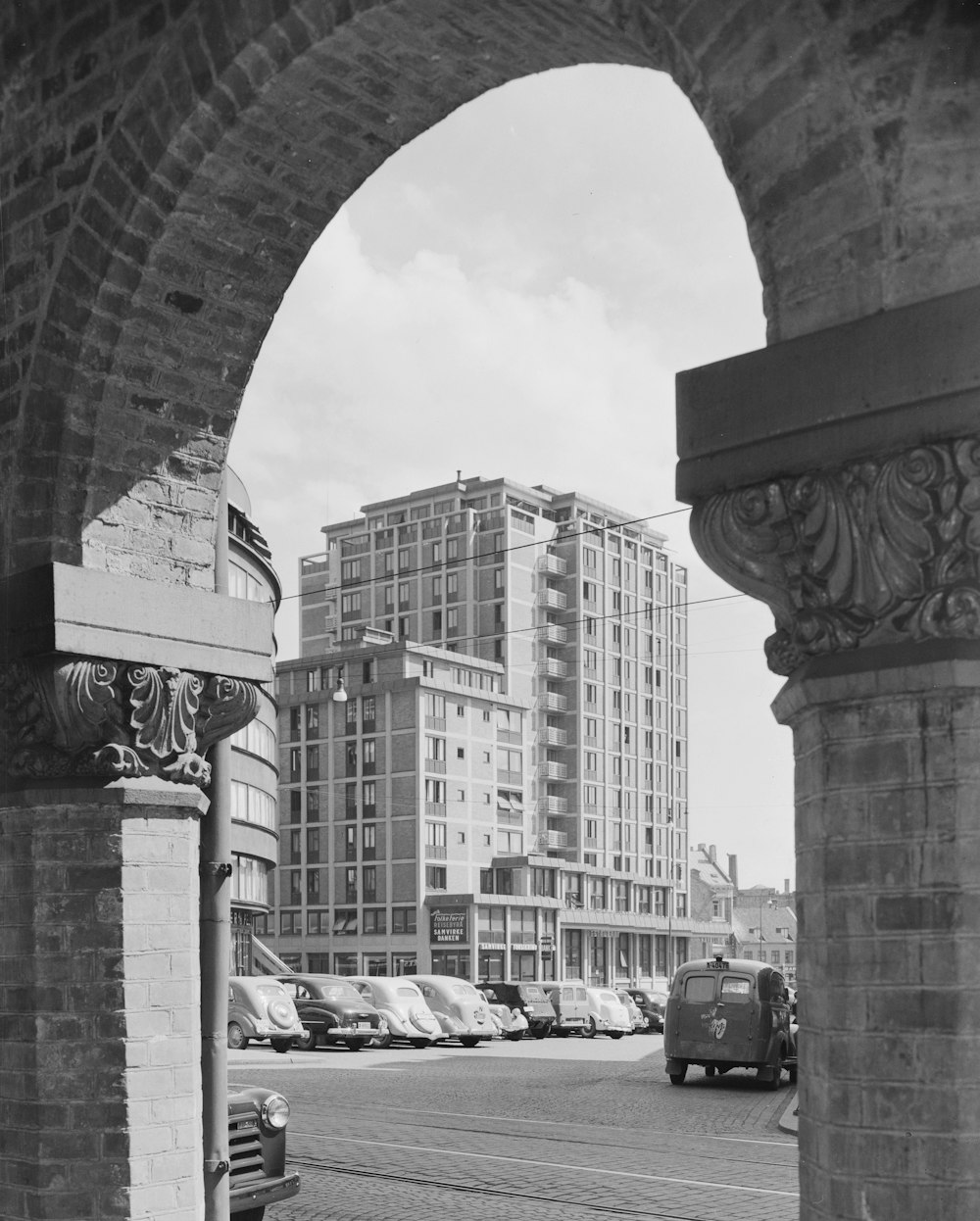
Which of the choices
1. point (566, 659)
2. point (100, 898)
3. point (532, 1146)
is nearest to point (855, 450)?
point (100, 898)

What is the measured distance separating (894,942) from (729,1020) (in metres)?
19.4

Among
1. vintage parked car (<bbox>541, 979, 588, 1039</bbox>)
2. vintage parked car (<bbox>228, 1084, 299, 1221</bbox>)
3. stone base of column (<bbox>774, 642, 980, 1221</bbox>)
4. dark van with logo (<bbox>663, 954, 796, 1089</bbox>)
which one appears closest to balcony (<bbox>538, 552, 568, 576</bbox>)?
vintage parked car (<bbox>541, 979, 588, 1039</bbox>)

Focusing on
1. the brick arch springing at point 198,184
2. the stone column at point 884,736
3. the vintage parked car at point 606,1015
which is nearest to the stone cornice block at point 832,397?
the stone column at point 884,736

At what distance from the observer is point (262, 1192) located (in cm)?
856

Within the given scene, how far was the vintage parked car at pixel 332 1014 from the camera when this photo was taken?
32.2 metres

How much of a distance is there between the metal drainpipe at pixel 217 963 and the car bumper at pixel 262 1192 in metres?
1.64

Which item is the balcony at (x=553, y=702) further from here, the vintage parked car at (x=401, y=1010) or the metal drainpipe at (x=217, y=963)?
the metal drainpipe at (x=217, y=963)

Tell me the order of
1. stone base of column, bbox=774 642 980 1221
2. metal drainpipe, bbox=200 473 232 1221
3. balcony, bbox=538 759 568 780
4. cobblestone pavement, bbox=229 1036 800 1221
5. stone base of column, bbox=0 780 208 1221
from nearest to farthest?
1. stone base of column, bbox=774 642 980 1221
2. stone base of column, bbox=0 780 208 1221
3. metal drainpipe, bbox=200 473 232 1221
4. cobblestone pavement, bbox=229 1036 800 1221
5. balcony, bbox=538 759 568 780

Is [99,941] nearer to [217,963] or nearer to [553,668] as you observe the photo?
[217,963]

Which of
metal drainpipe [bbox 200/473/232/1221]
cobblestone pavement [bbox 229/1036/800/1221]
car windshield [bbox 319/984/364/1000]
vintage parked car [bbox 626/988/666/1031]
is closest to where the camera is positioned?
metal drainpipe [bbox 200/473/232/1221]

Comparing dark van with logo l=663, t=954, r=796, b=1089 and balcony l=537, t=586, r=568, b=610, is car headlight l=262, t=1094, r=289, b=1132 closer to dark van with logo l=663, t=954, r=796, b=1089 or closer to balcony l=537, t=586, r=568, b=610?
dark van with logo l=663, t=954, r=796, b=1089

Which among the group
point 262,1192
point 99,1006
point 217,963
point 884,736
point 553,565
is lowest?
point 262,1192

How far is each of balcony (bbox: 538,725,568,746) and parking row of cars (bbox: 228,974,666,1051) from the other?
53.5 metres

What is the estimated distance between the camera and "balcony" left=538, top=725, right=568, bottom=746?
94.7 m
